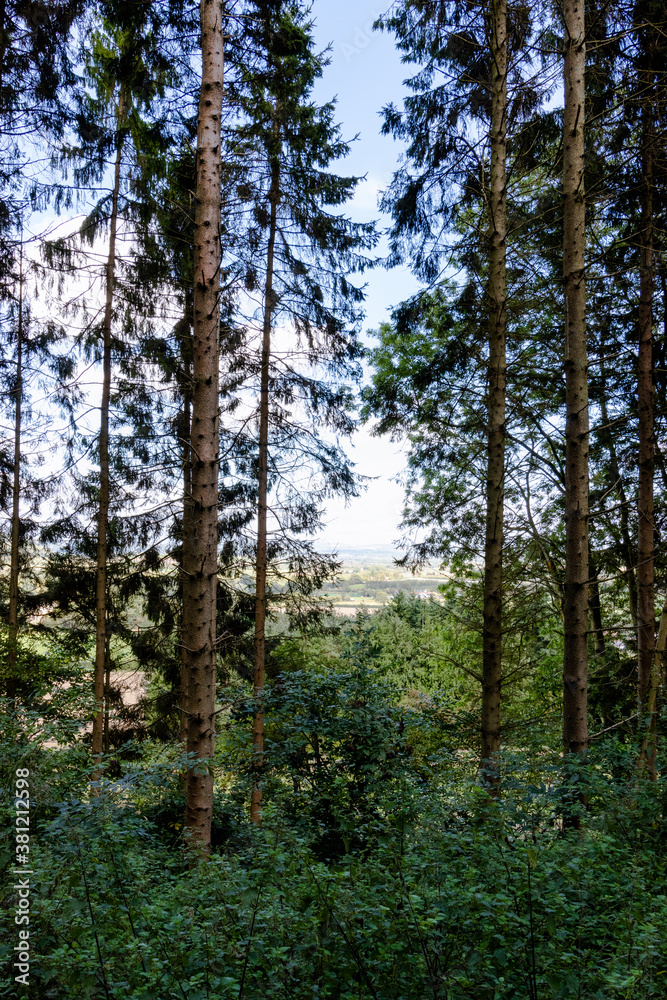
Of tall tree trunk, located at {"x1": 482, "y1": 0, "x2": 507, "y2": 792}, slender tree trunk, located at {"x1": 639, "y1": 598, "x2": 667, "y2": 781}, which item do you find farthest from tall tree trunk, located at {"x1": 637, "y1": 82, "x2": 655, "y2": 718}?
tall tree trunk, located at {"x1": 482, "y1": 0, "x2": 507, "y2": 792}

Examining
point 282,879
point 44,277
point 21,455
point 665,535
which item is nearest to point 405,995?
point 282,879

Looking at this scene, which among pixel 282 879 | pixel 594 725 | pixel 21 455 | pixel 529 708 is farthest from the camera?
pixel 529 708

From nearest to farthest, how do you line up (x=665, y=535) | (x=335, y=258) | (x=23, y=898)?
1. (x=23, y=898)
2. (x=665, y=535)
3. (x=335, y=258)

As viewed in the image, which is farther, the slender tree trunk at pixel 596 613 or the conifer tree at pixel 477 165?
the slender tree trunk at pixel 596 613

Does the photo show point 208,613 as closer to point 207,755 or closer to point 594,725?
point 207,755

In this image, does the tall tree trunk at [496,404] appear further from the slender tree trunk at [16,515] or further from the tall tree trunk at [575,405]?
the slender tree trunk at [16,515]

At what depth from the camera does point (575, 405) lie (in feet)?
16.9

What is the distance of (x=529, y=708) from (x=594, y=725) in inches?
168

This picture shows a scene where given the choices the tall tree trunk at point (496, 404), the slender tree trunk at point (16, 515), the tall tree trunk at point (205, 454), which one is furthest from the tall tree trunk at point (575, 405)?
the slender tree trunk at point (16, 515)

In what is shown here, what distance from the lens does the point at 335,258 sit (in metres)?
9.31

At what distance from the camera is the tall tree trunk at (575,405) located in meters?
4.98

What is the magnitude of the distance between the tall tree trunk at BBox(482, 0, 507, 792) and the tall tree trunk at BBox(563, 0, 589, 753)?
0.65 meters

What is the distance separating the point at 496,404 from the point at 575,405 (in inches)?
32.8

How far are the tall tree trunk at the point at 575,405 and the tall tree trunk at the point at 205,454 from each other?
3.25 metres
